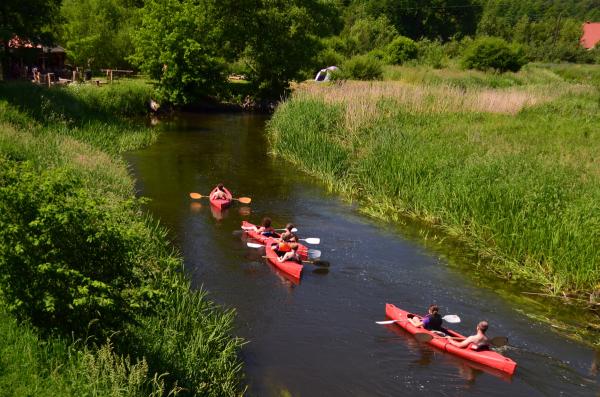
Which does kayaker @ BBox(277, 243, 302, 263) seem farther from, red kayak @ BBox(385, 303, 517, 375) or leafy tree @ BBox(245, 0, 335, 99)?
leafy tree @ BBox(245, 0, 335, 99)

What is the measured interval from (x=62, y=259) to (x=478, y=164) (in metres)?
11.9

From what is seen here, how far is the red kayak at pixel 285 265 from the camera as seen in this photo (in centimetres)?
1223

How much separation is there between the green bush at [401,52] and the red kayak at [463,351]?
3994 cm

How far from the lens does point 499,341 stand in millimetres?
9484

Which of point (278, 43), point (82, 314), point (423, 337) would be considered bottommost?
point (423, 337)

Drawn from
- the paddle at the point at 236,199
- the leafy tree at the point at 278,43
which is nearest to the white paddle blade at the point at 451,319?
the paddle at the point at 236,199

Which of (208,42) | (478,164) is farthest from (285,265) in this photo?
(208,42)

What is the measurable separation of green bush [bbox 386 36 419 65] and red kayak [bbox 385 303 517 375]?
39941 millimetres

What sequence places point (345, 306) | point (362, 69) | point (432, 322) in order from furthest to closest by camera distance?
point (362, 69)
point (345, 306)
point (432, 322)

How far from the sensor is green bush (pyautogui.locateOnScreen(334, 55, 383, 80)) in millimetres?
39000

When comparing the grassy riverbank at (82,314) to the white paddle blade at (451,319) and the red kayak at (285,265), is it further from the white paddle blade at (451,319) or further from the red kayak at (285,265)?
the white paddle blade at (451,319)

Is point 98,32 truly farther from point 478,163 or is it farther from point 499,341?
point 499,341

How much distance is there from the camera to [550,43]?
73812mm

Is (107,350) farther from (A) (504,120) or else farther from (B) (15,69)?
(B) (15,69)
